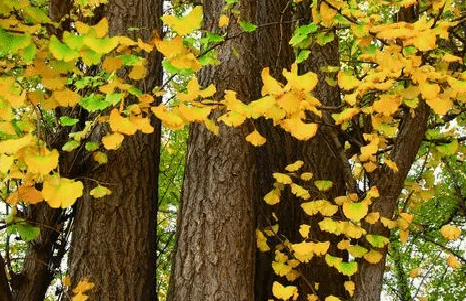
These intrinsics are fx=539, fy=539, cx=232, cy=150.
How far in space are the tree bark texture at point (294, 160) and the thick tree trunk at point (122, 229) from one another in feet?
2.75

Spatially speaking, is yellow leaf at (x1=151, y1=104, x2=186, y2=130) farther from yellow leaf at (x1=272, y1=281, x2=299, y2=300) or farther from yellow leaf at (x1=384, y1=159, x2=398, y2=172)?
yellow leaf at (x1=384, y1=159, x2=398, y2=172)

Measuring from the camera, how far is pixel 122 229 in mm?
3609

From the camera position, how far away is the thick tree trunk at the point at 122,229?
350 centimetres

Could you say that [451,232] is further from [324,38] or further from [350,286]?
[324,38]

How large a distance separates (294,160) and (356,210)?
149 cm

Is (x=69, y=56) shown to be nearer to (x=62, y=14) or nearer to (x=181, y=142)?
(x=62, y=14)

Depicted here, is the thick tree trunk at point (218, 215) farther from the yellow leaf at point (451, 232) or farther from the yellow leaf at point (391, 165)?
the yellow leaf at point (451, 232)

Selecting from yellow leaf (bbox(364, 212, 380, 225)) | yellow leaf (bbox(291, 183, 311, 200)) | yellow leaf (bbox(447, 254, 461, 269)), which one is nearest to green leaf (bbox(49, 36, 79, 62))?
yellow leaf (bbox(291, 183, 311, 200))

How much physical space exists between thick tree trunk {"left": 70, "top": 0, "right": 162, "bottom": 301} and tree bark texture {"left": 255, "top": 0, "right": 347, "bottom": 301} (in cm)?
84

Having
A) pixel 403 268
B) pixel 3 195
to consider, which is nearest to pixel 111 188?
pixel 3 195

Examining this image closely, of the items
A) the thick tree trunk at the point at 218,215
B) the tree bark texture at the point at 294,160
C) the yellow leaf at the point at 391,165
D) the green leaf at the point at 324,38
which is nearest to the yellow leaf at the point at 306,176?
the tree bark texture at the point at 294,160

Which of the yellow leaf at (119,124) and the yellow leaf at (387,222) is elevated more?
the yellow leaf at (119,124)

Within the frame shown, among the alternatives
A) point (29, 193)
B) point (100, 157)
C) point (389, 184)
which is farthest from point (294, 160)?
point (29, 193)

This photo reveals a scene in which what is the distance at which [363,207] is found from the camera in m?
3.03
